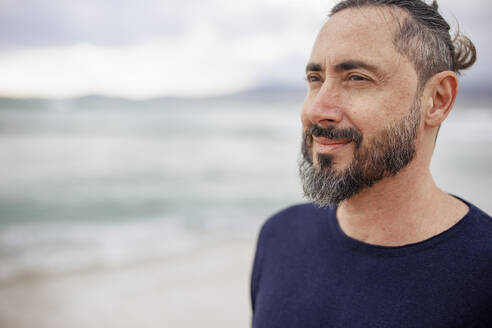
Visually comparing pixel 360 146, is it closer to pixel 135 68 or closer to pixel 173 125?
pixel 173 125

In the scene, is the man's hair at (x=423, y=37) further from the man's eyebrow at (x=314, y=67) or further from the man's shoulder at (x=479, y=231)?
the man's shoulder at (x=479, y=231)

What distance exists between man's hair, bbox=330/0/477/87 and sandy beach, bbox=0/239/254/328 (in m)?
4.35

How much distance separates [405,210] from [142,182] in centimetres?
1506

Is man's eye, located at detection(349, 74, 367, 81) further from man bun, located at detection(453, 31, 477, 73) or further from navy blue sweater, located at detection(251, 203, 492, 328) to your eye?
navy blue sweater, located at detection(251, 203, 492, 328)

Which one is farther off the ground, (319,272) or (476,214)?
(476,214)

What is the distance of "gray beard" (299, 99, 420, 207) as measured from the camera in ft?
4.68

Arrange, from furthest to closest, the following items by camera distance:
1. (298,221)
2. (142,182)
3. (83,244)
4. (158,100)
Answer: (158,100) < (142,182) < (83,244) < (298,221)

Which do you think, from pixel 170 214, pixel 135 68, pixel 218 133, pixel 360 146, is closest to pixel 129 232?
pixel 170 214

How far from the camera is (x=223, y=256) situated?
23.3 ft

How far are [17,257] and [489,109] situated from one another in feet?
100

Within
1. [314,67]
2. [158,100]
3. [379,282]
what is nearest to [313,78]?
[314,67]

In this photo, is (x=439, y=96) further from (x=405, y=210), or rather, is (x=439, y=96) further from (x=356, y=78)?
(x=405, y=210)

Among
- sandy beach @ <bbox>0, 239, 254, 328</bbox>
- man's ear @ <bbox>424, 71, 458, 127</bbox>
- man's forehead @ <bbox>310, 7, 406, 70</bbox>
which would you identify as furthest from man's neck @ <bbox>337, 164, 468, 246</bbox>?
sandy beach @ <bbox>0, 239, 254, 328</bbox>

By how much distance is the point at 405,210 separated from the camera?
1.49m
